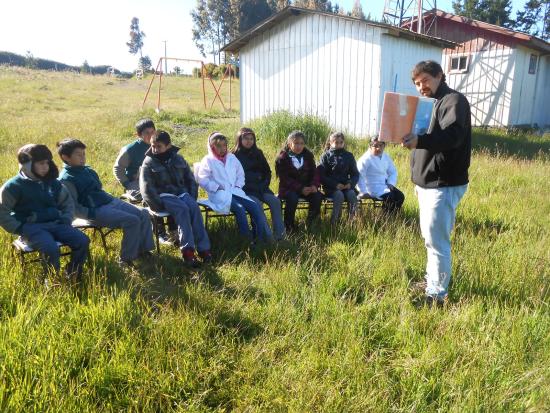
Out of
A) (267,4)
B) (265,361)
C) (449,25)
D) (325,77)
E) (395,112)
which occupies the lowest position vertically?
(265,361)

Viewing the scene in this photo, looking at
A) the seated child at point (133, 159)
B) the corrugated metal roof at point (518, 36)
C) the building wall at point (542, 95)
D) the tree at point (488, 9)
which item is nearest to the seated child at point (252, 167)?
the seated child at point (133, 159)

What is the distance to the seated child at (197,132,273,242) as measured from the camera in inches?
186

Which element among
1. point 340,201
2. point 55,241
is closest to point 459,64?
point 340,201

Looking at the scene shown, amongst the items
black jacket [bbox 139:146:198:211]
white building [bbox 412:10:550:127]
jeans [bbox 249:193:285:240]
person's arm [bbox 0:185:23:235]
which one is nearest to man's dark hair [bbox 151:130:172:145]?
black jacket [bbox 139:146:198:211]

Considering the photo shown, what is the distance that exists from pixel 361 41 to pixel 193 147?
5324 mm

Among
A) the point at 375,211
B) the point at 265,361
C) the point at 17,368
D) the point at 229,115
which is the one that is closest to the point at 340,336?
the point at 265,361

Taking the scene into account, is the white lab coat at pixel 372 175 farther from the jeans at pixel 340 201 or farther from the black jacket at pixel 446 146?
the black jacket at pixel 446 146

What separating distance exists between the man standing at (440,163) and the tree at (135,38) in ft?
251

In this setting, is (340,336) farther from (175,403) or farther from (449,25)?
(449,25)

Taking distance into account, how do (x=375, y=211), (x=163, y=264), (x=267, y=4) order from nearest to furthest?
(x=163, y=264)
(x=375, y=211)
(x=267, y=4)

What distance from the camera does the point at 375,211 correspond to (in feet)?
18.5

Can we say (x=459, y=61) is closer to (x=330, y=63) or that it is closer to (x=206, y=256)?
(x=330, y=63)

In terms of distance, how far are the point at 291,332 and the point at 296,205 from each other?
2.48m

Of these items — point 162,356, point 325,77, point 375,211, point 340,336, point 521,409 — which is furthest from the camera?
point 325,77
